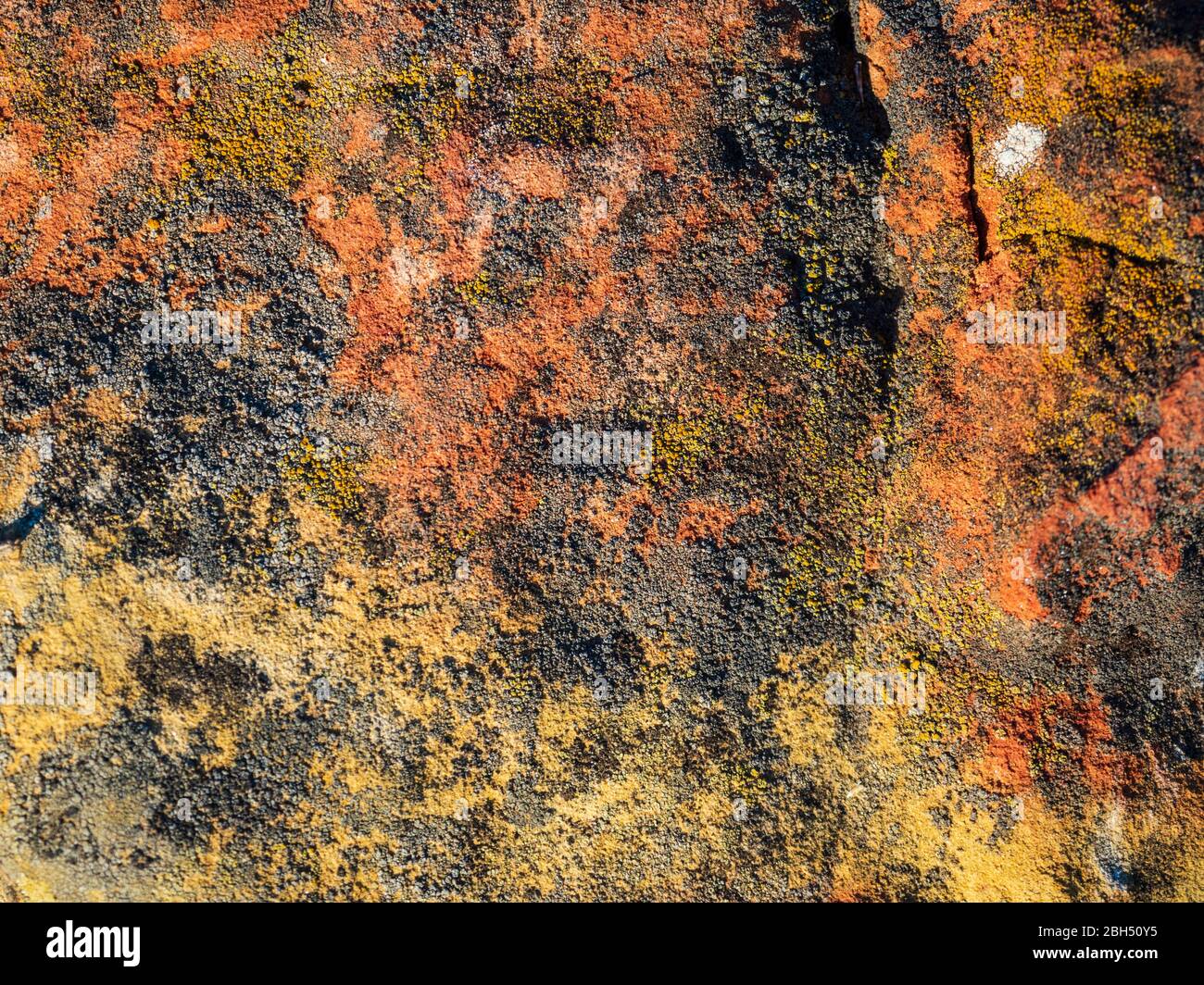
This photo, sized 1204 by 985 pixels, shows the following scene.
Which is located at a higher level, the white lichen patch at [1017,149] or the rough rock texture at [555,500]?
the white lichen patch at [1017,149]

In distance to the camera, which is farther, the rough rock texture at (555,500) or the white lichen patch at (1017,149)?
the rough rock texture at (555,500)

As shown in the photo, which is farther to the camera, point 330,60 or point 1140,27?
point 330,60

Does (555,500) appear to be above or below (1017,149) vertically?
below

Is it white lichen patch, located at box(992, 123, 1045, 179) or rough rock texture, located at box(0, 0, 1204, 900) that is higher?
white lichen patch, located at box(992, 123, 1045, 179)

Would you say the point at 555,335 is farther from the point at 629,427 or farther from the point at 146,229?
the point at 146,229

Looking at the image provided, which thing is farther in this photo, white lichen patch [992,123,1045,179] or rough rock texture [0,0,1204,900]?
rough rock texture [0,0,1204,900]

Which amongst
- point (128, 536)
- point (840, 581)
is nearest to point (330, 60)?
point (128, 536)

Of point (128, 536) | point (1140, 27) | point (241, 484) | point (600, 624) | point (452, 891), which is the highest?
point (1140, 27)

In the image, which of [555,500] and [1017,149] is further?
[555,500]
